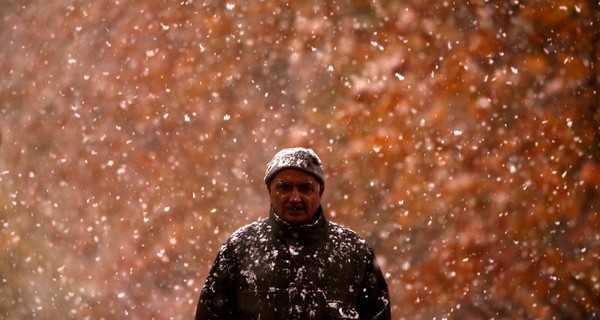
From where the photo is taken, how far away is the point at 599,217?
4.59 meters

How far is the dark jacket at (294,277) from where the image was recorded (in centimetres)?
A: 230

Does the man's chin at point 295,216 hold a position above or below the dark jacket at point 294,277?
above

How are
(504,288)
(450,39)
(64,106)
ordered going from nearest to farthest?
1. (504,288)
2. (450,39)
3. (64,106)

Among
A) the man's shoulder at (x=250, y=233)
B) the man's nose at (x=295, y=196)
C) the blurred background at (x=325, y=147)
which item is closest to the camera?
the man's nose at (x=295, y=196)

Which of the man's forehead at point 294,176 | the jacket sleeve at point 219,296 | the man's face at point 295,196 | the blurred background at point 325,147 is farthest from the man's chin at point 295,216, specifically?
the blurred background at point 325,147

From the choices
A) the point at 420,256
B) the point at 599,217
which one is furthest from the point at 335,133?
the point at 599,217

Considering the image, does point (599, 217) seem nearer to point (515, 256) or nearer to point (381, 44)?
point (515, 256)

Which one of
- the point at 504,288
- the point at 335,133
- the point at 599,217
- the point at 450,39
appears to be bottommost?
the point at 504,288

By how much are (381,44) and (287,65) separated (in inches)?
25.7

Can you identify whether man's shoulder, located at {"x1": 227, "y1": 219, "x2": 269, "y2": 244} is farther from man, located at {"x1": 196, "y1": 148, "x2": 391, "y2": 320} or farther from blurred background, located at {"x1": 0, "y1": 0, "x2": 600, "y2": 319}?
blurred background, located at {"x1": 0, "y1": 0, "x2": 600, "y2": 319}

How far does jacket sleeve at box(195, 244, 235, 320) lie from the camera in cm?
236

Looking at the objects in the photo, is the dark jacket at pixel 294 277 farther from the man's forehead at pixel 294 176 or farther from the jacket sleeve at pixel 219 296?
the man's forehead at pixel 294 176

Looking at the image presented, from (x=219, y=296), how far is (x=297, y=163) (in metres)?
0.50

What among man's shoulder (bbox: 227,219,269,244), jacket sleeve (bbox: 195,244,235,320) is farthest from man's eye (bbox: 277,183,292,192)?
jacket sleeve (bbox: 195,244,235,320)
